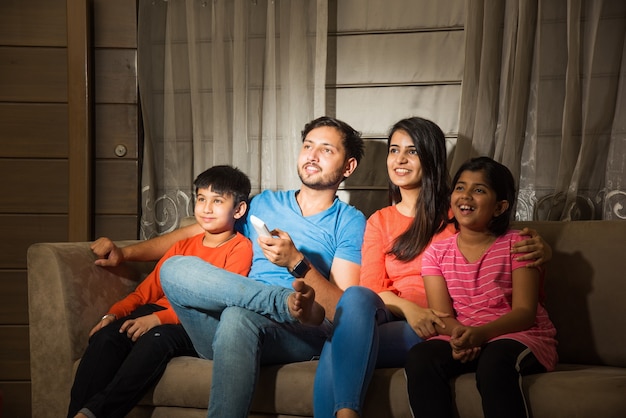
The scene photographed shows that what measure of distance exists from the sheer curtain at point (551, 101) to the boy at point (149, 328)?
2.63 feet

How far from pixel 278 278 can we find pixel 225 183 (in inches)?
14.1

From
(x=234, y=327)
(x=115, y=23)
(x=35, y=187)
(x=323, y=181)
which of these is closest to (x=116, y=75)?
(x=115, y=23)

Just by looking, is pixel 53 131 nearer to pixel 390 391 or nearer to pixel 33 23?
pixel 33 23

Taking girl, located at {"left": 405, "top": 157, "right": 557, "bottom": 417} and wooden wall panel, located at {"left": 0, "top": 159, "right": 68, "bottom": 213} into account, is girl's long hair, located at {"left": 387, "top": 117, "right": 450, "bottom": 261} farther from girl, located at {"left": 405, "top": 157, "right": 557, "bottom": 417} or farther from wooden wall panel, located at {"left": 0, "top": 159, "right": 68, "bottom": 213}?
wooden wall panel, located at {"left": 0, "top": 159, "right": 68, "bottom": 213}

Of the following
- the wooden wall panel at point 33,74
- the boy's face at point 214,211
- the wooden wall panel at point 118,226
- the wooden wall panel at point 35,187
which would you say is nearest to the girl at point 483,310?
the boy's face at point 214,211

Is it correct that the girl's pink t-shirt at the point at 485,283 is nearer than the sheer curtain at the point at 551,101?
Yes

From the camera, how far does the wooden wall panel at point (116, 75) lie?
275cm

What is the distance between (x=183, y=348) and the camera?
1.92 metres

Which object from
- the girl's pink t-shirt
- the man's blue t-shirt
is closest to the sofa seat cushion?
the girl's pink t-shirt

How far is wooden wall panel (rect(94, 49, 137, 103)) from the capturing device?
2.75 meters

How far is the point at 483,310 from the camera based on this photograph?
177cm

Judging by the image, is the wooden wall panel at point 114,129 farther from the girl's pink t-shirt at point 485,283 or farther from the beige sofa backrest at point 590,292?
the beige sofa backrest at point 590,292

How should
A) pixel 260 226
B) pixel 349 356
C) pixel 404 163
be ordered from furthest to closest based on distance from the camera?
pixel 404 163 < pixel 260 226 < pixel 349 356

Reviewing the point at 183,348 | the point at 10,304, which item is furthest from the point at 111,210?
the point at 183,348
